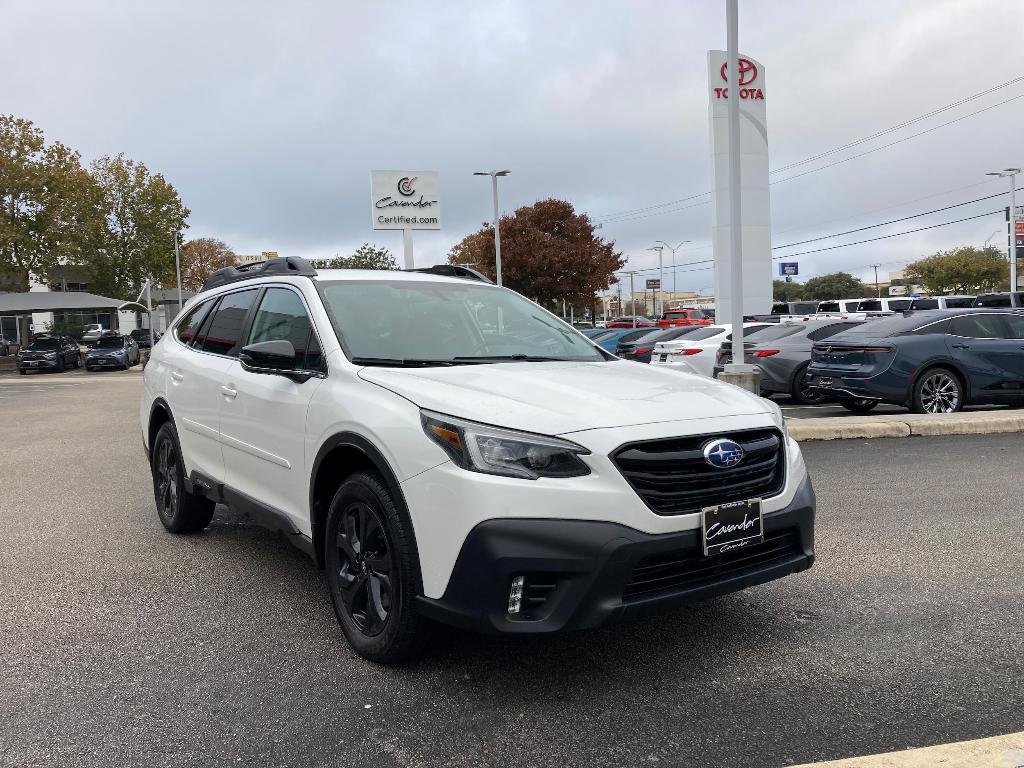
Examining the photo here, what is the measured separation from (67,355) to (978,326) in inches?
1456

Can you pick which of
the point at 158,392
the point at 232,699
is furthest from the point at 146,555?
the point at 232,699

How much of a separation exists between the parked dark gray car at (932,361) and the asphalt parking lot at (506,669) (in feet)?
18.3

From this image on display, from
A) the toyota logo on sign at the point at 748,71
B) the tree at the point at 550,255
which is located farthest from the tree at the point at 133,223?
the toyota logo on sign at the point at 748,71

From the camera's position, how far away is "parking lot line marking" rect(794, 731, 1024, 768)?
8.86 ft

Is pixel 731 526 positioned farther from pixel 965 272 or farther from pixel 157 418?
pixel 965 272

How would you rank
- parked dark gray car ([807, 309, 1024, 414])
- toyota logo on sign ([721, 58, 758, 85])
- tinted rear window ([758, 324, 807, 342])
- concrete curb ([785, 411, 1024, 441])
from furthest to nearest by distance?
toyota logo on sign ([721, 58, 758, 85])
tinted rear window ([758, 324, 807, 342])
parked dark gray car ([807, 309, 1024, 414])
concrete curb ([785, 411, 1024, 441])

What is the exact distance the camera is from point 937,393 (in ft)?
36.6

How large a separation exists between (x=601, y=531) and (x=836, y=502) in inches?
165

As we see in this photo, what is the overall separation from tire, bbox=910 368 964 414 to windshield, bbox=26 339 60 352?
116 feet

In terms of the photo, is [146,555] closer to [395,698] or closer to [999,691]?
[395,698]

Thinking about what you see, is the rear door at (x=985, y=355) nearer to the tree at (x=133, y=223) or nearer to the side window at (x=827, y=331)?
the side window at (x=827, y=331)

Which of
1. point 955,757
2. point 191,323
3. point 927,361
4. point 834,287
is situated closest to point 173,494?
point 191,323

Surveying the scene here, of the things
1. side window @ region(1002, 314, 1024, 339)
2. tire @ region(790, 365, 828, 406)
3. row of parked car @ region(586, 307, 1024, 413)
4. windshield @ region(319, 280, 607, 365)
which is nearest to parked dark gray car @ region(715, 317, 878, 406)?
tire @ region(790, 365, 828, 406)

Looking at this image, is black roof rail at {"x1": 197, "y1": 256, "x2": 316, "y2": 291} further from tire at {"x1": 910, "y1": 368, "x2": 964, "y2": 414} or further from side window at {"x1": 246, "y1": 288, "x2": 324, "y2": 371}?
tire at {"x1": 910, "y1": 368, "x2": 964, "y2": 414}
